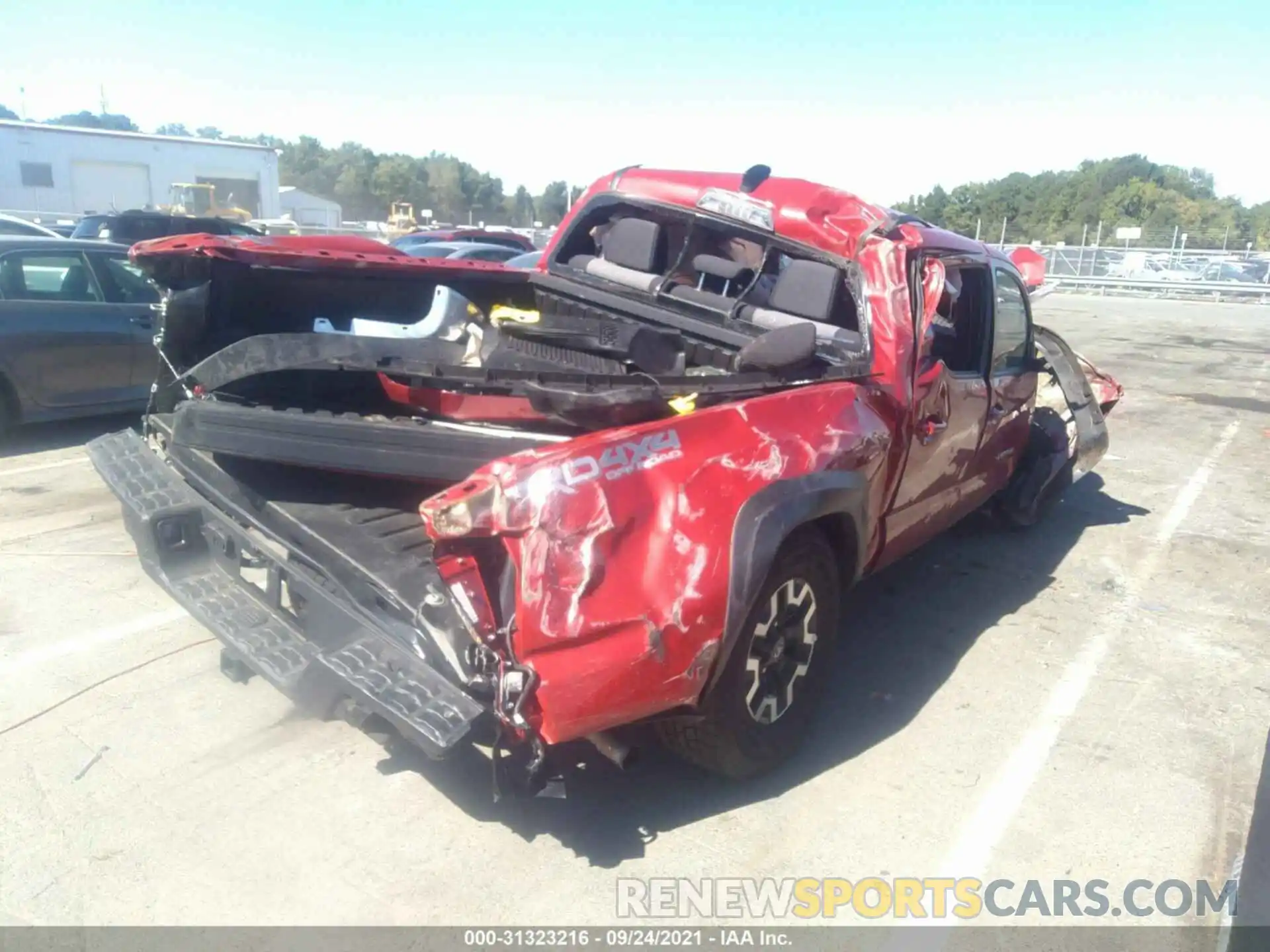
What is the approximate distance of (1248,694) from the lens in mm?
4238

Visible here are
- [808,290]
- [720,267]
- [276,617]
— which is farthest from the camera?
[720,267]

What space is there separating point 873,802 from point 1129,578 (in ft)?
10.5

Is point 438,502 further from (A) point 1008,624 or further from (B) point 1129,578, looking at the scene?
(B) point 1129,578

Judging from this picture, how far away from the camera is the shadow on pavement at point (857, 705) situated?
3.13m

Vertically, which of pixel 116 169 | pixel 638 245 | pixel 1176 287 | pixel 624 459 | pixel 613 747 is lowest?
pixel 1176 287

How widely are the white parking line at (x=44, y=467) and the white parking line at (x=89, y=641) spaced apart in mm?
2934

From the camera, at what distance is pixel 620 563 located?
265 cm

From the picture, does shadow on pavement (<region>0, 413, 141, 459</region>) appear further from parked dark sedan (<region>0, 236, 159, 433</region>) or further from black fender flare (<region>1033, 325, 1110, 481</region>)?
black fender flare (<region>1033, 325, 1110, 481</region>)

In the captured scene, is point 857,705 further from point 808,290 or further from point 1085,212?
point 1085,212

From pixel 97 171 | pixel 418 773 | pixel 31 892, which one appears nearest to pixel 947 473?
pixel 418 773

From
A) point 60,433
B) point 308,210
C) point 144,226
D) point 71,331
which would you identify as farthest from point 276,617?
point 308,210

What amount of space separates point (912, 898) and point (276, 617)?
2195 millimetres

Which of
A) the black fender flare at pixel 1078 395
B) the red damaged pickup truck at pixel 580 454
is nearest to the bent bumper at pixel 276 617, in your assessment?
the red damaged pickup truck at pixel 580 454

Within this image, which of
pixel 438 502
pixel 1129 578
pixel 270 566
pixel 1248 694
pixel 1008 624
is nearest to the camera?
pixel 438 502
